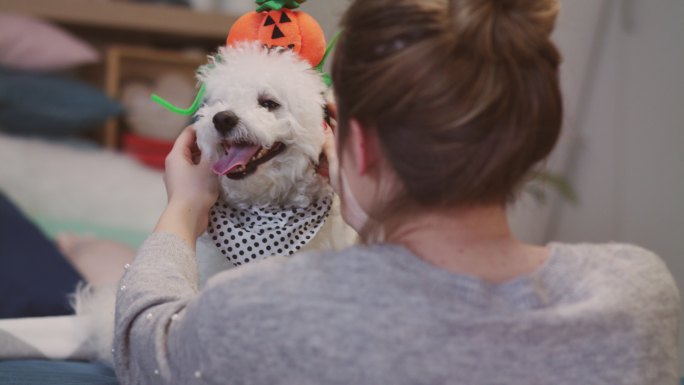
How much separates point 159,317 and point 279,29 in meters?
0.38

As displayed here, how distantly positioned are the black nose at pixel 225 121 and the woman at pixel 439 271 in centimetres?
24

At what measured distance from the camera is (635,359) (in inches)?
24.0

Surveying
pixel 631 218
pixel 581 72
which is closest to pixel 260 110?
pixel 581 72

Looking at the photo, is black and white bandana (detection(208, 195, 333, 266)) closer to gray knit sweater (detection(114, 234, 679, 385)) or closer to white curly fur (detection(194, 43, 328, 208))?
white curly fur (detection(194, 43, 328, 208))

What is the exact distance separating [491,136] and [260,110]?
1.20 ft

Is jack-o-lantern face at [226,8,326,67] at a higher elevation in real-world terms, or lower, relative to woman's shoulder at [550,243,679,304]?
higher

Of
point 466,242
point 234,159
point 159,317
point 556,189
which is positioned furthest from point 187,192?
point 556,189

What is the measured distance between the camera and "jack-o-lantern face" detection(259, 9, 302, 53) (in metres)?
0.89

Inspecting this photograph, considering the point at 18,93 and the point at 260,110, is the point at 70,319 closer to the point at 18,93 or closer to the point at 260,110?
the point at 260,110

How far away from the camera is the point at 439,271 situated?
587 mm

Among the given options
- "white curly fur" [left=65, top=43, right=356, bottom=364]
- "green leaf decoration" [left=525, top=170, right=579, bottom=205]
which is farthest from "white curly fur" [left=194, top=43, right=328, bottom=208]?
"green leaf decoration" [left=525, top=170, right=579, bottom=205]

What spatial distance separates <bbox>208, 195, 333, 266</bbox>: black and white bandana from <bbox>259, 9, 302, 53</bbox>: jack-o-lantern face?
0.63 feet

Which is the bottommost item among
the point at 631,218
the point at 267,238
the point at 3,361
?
the point at 631,218

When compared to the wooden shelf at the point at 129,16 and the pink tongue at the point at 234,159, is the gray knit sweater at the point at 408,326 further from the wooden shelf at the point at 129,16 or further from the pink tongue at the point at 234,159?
the wooden shelf at the point at 129,16
